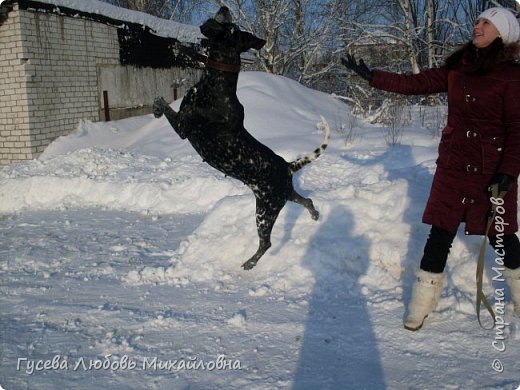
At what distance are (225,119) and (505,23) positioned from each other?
1.86m

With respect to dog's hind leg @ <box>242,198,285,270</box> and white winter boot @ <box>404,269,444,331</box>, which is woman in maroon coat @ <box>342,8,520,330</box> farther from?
dog's hind leg @ <box>242,198,285,270</box>

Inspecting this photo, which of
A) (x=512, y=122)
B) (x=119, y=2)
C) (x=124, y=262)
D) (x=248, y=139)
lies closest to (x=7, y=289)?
(x=124, y=262)

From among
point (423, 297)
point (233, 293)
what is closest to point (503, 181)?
point (423, 297)

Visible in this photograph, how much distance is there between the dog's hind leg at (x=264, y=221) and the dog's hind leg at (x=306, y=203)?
23cm

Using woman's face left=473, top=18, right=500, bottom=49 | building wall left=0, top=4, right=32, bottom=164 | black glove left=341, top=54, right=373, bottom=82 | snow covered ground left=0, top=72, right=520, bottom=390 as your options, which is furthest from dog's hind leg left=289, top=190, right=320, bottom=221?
building wall left=0, top=4, right=32, bottom=164

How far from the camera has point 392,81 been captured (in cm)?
309

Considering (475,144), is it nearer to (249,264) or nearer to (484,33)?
(484,33)

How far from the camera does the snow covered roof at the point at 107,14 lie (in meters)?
9.57

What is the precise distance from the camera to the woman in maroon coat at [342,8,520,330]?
2621mm

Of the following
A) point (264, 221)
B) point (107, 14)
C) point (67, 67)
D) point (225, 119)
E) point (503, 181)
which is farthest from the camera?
point (107, 14)

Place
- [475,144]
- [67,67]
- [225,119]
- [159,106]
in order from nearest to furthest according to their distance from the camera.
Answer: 1. [475,144]
2. [225,119]
3. [159,106]
4. [67,67]

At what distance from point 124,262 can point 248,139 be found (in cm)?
195

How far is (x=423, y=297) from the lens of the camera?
9.74ft

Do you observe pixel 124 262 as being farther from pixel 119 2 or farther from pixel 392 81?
pixel 119 2
